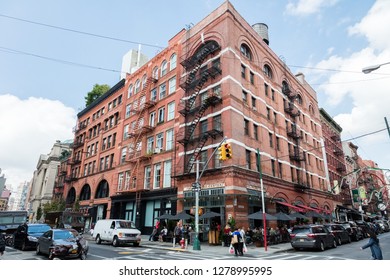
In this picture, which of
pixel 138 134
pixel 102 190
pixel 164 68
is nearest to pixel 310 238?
pixel 138 134

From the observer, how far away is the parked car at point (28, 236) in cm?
1664

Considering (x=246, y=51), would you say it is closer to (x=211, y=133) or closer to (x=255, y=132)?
(x=255, y=132)

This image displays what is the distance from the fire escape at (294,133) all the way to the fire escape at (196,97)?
13157 mm

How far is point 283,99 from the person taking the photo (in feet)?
119

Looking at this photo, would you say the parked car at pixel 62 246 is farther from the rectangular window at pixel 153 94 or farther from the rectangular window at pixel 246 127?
the rectangular window at pixel 153 94

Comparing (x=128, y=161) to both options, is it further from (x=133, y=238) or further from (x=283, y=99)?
(x=283, y=99)

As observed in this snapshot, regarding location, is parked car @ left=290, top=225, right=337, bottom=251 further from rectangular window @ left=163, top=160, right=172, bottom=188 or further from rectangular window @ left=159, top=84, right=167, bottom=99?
rectangular window @ left=159, top=84, right=167, bottom=99

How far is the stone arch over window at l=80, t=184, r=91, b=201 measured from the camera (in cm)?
4488

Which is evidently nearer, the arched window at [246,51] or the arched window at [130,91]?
the arched window at [246,51]

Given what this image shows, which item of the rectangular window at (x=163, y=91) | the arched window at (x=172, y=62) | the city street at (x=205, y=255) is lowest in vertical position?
the city street at (x=205, y=255)

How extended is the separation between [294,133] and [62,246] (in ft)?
99.4

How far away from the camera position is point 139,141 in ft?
118

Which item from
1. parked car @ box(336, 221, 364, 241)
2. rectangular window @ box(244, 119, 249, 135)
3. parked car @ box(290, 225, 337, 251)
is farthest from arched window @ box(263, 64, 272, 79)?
parked car @ box(290, 225, 337, 251)

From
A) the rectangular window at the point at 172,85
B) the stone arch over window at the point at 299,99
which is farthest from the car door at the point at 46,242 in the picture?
the stone arch over window at the point at 299,99
